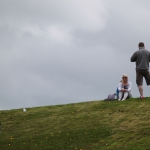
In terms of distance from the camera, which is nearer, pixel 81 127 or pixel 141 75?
pixel 81 127

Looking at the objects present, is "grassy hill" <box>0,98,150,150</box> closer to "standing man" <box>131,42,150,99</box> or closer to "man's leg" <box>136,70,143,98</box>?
"man's leg" <box>136,70,143,98</box>

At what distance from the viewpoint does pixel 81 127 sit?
2019 cm

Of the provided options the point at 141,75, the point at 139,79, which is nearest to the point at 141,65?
the point at 141,75

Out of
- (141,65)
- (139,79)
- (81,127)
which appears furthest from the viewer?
(139,79)

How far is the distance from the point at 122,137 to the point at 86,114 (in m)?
5.17

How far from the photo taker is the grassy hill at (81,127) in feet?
57.8

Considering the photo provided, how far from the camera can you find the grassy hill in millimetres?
17625

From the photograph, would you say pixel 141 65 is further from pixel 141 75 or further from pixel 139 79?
pixel 139 79

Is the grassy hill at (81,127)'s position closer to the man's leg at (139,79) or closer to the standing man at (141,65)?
the man's leg at (139,79)

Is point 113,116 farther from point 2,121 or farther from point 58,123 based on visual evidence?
point 2,121

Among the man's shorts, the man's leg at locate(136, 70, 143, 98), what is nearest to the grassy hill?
the man's leg at locate(136, 70, 143, 98)

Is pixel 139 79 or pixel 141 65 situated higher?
pixel 141 65

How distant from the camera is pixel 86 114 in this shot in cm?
2264

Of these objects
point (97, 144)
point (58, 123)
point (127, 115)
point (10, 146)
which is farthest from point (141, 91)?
point (10, 146)
